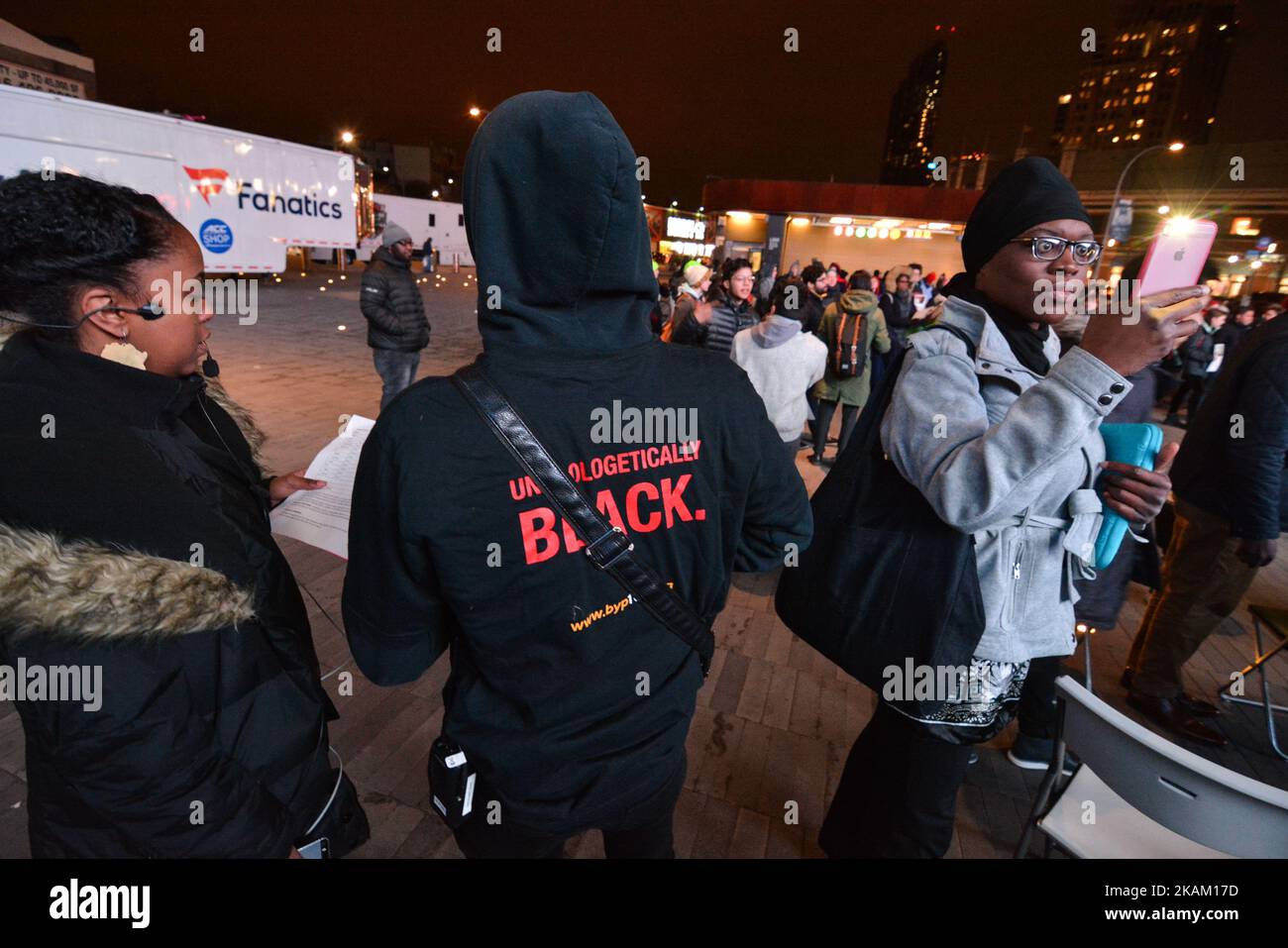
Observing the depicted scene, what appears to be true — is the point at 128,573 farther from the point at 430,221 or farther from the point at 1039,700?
the point at 430,221

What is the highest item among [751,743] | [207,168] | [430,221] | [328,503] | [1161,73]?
[1161,73]

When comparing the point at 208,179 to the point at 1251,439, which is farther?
the point at 208,179

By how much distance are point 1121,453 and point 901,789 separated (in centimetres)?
120

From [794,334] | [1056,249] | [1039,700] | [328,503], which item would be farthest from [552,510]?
[794,334]

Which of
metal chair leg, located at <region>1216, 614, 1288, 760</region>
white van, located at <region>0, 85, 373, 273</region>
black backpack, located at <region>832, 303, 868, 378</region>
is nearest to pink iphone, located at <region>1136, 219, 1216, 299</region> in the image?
metal chair leg, located at <region>1216, 614, 1288, 760</region>

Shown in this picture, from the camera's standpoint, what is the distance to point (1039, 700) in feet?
9.47

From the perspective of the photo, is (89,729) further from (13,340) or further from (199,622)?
Answer: (13,340)

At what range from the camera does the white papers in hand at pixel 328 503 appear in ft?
5.43

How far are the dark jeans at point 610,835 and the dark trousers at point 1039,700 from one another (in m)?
2.17

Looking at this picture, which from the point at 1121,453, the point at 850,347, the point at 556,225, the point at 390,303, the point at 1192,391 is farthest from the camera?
the point at 1192,391

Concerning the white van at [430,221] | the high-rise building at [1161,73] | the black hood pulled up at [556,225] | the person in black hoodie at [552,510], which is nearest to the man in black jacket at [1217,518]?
the person in black hoodie at [552,510]

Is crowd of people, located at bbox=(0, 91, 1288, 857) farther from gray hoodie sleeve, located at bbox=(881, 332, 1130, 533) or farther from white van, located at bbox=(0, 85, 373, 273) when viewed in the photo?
white van, located at bbox=(0, 85, 373, 273)

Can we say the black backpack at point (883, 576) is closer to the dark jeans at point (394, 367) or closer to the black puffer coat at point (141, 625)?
the black puffer coat at point (141, 625)

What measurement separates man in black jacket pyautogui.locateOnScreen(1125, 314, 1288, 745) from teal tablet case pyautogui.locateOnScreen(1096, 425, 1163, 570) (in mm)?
1674
